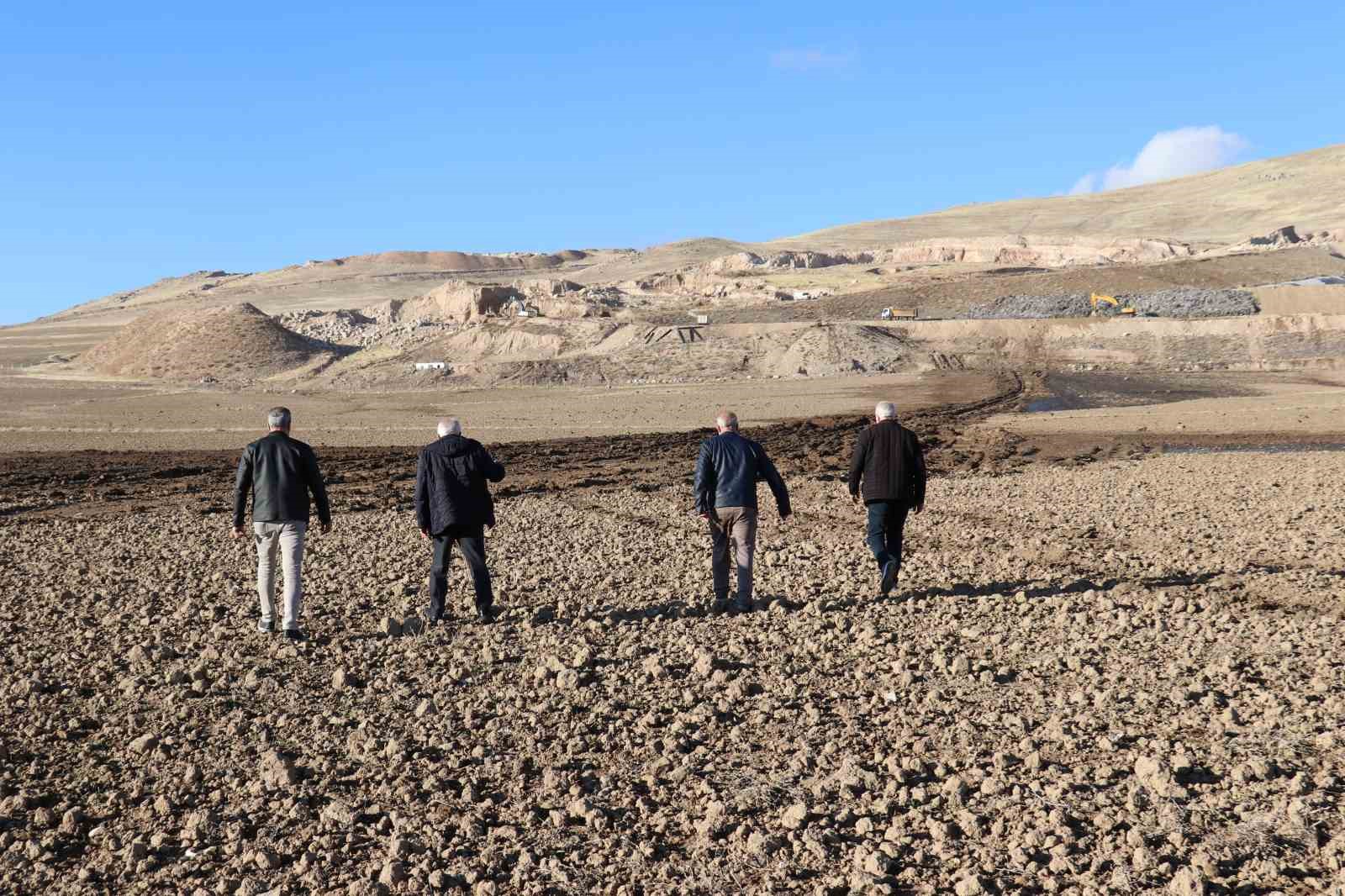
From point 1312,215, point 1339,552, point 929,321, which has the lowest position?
point 1339,552

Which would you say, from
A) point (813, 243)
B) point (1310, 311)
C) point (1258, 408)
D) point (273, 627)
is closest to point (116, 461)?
point (273, 627)

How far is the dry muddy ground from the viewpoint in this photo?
5.03 meters

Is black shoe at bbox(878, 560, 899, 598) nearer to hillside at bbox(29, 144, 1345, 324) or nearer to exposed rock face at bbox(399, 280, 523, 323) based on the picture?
exposed rock face at bbox(399, 280, 523, 323)

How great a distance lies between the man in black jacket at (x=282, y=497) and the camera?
8.45m

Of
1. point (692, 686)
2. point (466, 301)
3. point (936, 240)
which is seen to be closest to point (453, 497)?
point (692, 686)

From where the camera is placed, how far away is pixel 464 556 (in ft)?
29.9

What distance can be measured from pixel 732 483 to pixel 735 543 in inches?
22.6

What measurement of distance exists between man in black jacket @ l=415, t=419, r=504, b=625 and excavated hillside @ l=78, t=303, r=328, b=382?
57262 millimetres

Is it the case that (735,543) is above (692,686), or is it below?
above

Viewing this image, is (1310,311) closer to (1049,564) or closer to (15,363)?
(1049,564)

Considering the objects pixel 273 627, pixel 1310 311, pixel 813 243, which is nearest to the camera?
pixel 273 627

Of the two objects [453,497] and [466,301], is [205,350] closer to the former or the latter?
[466,301]

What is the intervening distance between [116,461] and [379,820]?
21348 mm

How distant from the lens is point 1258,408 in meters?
29.7
